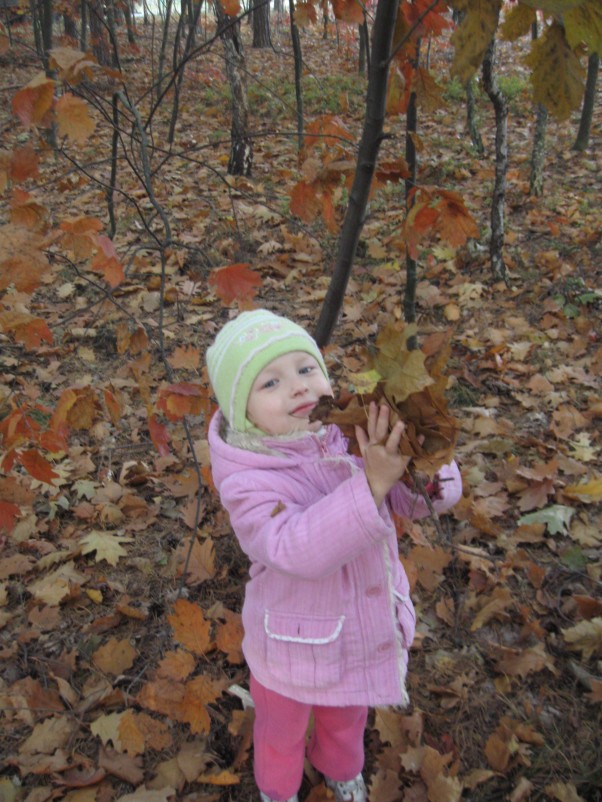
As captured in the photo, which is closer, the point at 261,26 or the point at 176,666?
the point at 176,666

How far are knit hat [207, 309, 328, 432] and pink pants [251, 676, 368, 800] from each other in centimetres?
84

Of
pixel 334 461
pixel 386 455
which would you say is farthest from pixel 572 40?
pixel 334 461

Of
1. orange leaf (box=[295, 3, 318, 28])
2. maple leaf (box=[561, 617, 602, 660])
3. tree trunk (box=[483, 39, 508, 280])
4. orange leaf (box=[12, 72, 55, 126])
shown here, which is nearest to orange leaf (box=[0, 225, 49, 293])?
orange leaf (box=[12, 72, 55, 126])

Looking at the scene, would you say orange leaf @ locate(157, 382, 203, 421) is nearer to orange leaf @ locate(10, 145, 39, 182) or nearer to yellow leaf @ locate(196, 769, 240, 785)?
orange leaf @ locate(10, 145, 39, 182)

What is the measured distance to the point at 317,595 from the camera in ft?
4.90

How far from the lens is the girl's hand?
46.3 inches

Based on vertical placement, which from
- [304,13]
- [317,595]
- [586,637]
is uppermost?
[304,13]

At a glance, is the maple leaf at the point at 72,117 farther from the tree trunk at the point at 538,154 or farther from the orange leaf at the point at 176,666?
the tree trunk at the point at 538,154

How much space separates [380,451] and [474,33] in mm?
832

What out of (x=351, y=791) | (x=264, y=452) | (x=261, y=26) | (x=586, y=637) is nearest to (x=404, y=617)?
(x=264, y=452)

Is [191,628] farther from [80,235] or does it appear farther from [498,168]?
[498,168]

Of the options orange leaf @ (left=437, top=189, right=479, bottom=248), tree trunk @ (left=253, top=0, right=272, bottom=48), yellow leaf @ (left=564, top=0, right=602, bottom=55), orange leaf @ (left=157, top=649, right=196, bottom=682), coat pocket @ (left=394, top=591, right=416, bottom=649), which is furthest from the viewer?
tree trunk @ (left=253, top=0, right=272, bottom=48)

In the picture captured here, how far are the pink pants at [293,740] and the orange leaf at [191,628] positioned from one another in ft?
1.84

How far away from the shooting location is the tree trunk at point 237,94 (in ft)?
20.2
